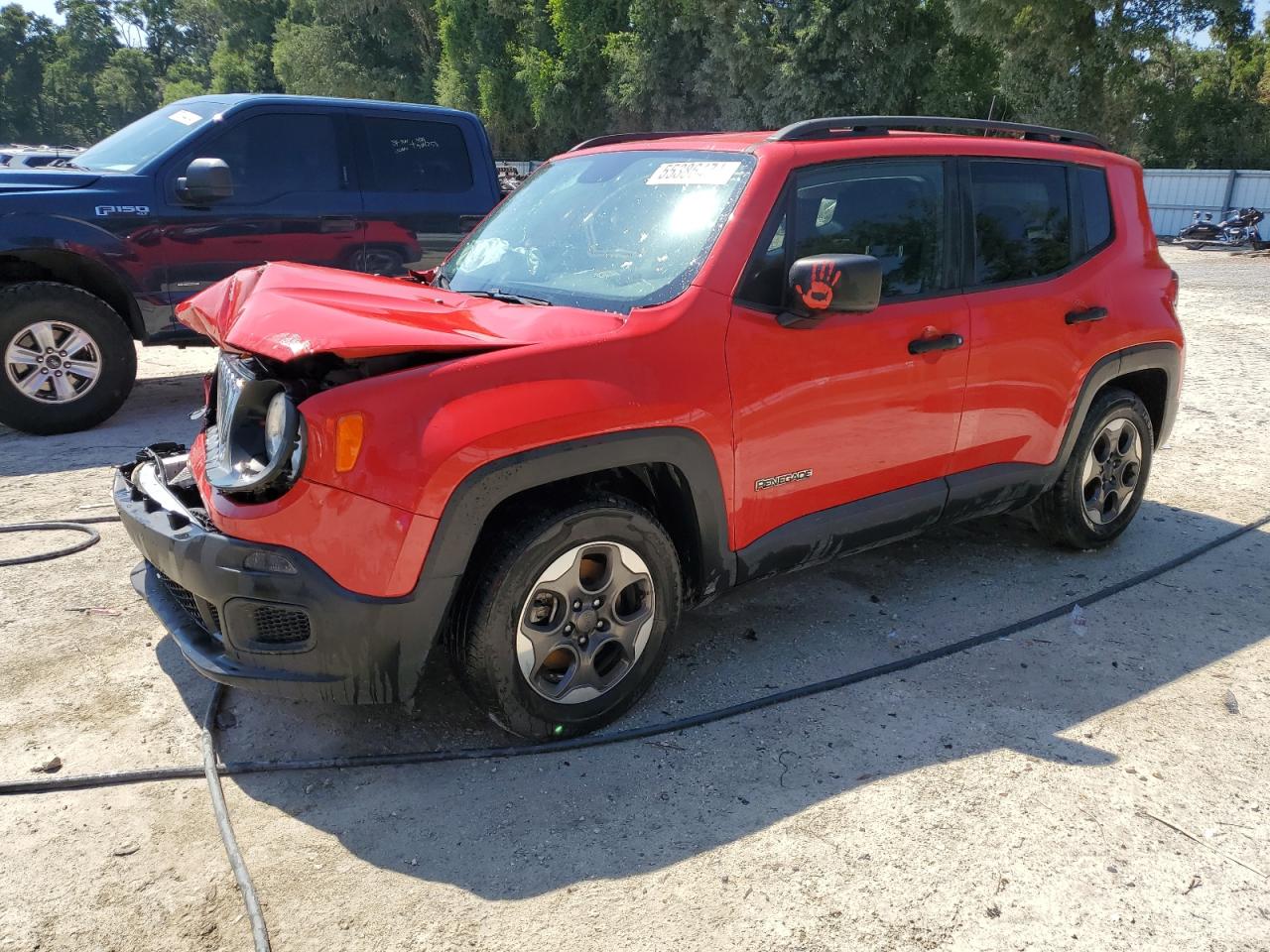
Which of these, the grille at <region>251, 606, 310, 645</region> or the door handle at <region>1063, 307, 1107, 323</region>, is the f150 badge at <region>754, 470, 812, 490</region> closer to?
the grille at <region>251, 606, 310, 645</region>

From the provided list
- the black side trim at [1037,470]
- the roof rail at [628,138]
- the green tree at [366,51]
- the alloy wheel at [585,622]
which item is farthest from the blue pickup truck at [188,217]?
the green tree at [366,51]

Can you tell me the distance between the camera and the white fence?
90.5 feet

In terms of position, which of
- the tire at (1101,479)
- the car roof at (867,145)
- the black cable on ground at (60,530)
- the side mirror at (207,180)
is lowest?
the black cable on ground at (60,530)

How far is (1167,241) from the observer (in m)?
27.3

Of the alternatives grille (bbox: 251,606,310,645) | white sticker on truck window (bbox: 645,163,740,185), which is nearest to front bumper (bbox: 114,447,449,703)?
grille (bbox: 251,606,310,645)

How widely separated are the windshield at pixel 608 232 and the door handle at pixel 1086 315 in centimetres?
170

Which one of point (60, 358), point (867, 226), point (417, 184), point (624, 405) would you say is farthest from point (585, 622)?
point (417, 184)

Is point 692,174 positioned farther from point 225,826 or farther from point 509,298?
point 225,826

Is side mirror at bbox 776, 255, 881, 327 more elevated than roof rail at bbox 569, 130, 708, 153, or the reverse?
roof rail at bbox 569, 130, 708, 153

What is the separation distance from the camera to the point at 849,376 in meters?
3.49

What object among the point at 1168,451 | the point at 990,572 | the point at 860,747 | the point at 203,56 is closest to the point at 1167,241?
the point at 1168,451

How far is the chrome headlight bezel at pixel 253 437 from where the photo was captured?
2.65 metres

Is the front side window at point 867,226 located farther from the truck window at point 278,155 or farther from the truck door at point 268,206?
the truck window at point 278,155

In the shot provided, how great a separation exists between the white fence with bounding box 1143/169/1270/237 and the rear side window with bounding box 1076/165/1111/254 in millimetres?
26521
